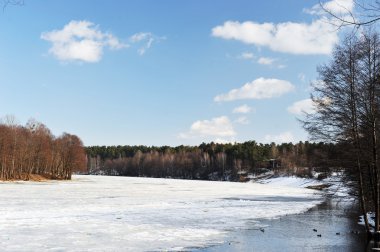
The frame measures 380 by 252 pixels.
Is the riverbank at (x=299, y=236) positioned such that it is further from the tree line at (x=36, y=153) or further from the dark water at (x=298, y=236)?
the tree line at (x=36, y=153)

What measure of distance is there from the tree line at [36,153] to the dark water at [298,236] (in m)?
69.5

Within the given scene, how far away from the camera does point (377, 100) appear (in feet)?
56.9

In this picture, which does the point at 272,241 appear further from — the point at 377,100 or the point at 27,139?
the point at 27,139

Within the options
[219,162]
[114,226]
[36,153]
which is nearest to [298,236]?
[114,226]

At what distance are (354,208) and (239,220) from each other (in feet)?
50.3

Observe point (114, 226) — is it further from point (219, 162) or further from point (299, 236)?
point (219, 162)

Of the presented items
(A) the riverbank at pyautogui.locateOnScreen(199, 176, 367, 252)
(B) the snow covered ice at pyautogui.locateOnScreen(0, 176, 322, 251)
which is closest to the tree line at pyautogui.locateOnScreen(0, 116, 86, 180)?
(B) the snow covered ice at pyautogui.locateOnScreen(0, 176, 322, 251)

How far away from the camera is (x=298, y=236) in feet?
64.1

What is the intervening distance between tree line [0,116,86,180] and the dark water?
228 feet

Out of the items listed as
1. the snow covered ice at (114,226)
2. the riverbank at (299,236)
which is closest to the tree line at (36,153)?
the snow covered ice at (114,226)

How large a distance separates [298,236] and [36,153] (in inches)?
A: 3269

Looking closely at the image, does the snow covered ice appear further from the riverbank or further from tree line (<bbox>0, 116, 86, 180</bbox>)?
tree line (<bbox>0, 116, 86, 180</bbox>)

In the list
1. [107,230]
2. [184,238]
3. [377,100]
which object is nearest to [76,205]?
[107,230]

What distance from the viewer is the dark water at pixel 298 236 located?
16547 mm
